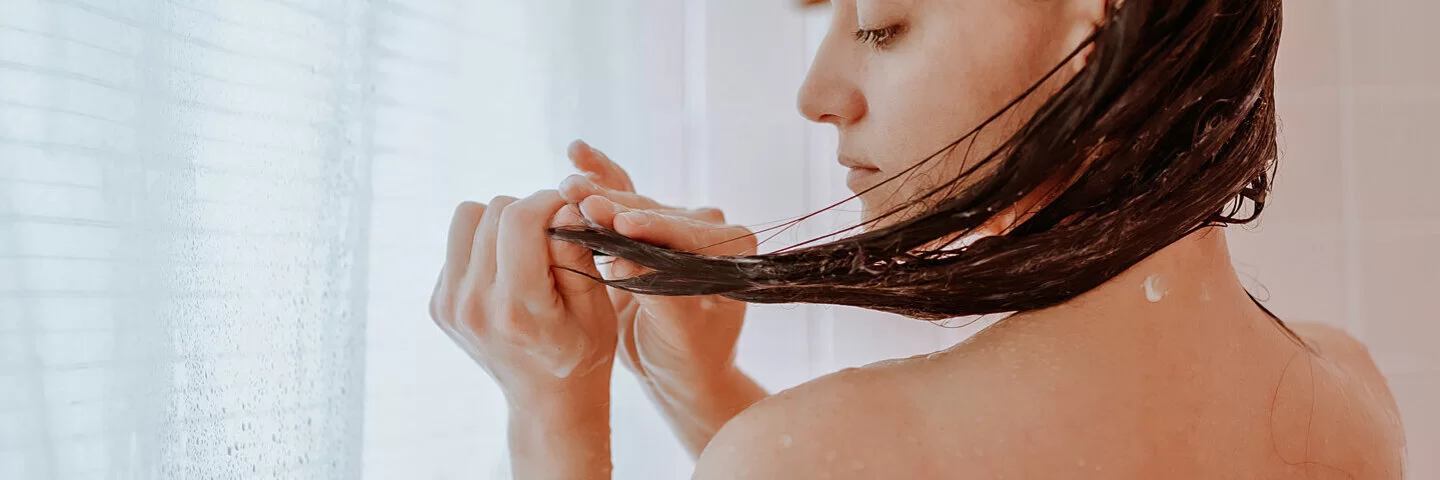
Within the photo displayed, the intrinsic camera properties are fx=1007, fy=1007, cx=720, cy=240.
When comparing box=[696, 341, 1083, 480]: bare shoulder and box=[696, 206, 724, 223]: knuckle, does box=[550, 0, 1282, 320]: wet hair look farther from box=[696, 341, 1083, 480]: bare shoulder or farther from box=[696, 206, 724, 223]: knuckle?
box=[696, 206, 724, 223]: knuckle

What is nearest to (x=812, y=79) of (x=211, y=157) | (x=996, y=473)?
(x=996, y=473)

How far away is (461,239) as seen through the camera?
721 millimetres

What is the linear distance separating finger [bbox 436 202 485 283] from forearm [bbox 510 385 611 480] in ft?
0.38

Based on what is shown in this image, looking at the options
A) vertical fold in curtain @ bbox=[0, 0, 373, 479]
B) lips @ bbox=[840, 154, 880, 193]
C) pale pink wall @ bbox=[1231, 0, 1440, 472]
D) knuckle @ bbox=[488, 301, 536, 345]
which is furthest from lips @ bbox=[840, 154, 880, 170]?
pale pink wall @ bbox=[1231, 0, 1440, 472]

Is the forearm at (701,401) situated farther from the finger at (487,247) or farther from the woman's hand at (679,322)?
the finger at (487,247)

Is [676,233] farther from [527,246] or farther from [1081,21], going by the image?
[1081,21]

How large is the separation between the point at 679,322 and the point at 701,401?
120 millimetres

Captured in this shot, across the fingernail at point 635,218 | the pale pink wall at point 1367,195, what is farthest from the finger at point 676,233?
the pale pink wall at point 1367,195

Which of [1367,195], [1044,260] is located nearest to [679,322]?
[1044,260]

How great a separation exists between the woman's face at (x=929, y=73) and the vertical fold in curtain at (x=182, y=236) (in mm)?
378

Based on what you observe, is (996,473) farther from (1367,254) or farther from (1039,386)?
(1367,254)

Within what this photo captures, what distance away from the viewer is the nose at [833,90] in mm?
618

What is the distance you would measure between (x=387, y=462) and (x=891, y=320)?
0.76 m

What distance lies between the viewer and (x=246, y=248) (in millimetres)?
681
